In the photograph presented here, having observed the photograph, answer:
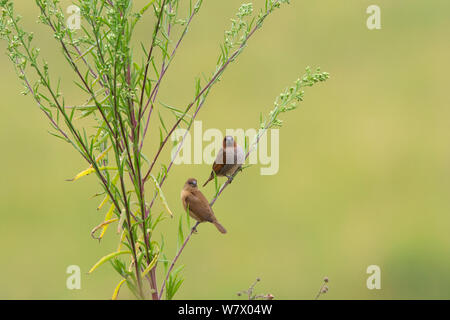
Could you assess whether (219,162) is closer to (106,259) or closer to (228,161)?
(228,161)

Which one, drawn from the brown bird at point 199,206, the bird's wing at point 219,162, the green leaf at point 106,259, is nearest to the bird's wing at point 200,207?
the brown bird at point 199,206

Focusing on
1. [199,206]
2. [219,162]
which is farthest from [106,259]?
[219,162]

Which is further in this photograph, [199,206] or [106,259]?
[199,206]

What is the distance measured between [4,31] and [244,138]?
2.27 feet

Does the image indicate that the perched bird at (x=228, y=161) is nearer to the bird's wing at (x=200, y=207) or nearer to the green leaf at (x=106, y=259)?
the bird's wing at (x=200, y=207)

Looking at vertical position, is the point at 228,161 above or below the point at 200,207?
above

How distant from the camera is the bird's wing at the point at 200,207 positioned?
212 centimetres

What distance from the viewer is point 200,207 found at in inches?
84.5

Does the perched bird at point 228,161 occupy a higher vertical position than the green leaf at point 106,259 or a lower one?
higher

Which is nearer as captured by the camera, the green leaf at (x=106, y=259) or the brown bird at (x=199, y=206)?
the green leaf at (x=106, y=259)

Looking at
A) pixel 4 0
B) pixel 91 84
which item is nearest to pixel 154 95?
pixel 91 84

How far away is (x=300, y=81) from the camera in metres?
1.51

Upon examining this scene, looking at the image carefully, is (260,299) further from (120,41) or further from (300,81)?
(120,41)

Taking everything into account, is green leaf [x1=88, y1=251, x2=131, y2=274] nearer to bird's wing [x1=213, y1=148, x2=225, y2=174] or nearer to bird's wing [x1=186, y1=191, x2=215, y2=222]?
bird's wing [x1=186, y1=191, x2=215, y2=222]
